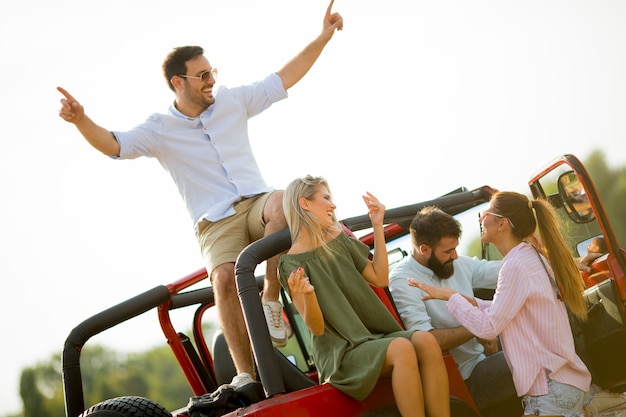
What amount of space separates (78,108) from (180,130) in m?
0.64

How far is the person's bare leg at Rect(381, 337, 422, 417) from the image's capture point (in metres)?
4.15

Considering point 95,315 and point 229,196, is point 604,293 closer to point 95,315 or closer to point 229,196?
point 229,196

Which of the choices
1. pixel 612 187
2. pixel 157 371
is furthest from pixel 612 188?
pixel 157 371

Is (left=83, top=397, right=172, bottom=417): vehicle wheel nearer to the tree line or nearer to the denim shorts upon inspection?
the denim shorts

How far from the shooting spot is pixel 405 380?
13.7 feet

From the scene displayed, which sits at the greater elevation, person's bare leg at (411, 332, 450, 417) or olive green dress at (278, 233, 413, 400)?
olive green dress at (278, 233, 413, 400)

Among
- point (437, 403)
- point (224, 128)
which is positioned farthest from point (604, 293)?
point (224, 128)

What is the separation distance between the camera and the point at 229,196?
5.62 metres

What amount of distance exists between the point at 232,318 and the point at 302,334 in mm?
1727

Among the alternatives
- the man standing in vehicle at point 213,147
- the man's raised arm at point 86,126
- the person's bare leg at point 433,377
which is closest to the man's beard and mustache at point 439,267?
the man standing in vehicle at point 213,147

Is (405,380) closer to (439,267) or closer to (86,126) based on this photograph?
(439,267)

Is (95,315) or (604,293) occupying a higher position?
(95,315)

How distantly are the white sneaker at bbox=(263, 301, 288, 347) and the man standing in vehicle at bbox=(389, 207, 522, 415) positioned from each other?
0.70 m

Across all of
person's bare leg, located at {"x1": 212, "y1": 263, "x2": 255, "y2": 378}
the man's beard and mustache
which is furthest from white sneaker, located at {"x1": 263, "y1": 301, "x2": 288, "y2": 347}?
the man's beard and mustache
